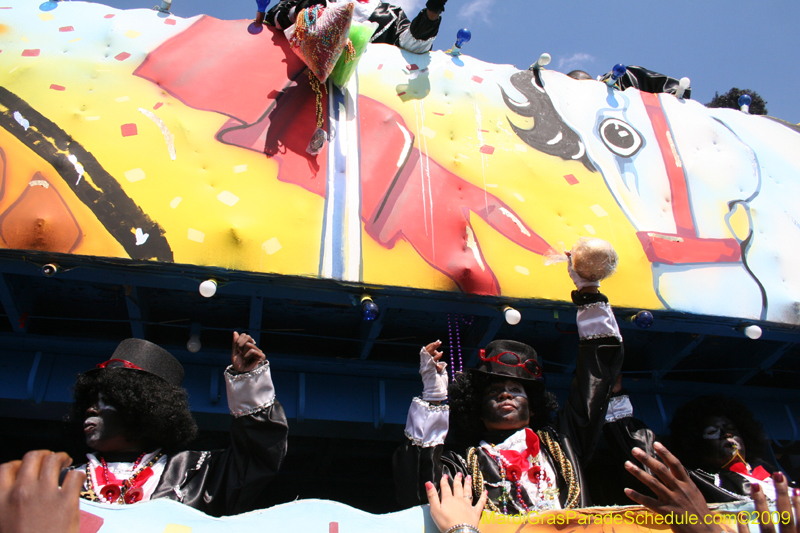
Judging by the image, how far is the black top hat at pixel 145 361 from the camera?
250cm

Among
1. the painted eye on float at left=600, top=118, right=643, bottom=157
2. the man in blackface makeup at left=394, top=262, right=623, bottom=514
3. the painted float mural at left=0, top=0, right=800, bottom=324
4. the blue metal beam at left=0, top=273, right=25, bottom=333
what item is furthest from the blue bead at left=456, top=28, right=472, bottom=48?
the blue metal beam at left=0, top=273, right=25, bottom=333

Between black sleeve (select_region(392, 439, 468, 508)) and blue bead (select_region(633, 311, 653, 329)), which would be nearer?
black sleeve (select_region(392, 439, 468, 508))

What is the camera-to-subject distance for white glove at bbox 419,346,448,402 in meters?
2.42

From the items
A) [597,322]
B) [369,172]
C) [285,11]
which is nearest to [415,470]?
[597,322]

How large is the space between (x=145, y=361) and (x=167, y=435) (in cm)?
36

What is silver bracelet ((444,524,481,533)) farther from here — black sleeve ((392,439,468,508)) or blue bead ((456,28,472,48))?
blue bead ((456,28,472,48))

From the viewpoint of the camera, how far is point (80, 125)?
313 centimetres

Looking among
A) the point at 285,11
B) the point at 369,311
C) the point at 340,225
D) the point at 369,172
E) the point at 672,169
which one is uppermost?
the point at 285,11

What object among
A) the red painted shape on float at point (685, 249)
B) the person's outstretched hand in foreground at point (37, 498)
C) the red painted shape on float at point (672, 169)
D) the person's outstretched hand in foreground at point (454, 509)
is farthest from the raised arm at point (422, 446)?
the red painted shape on float at point (672, 169)

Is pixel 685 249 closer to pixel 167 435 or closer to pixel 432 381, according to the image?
pixel 432 381

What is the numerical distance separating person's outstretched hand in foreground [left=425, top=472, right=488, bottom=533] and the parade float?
1070mm

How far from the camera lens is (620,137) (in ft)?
14.1

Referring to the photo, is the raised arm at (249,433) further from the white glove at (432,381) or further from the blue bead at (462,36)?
the blue bead at (462,36)

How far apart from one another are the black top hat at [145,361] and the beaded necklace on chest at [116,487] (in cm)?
42
